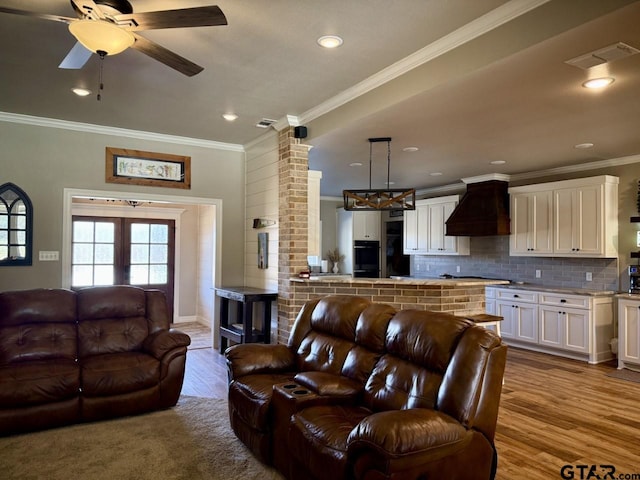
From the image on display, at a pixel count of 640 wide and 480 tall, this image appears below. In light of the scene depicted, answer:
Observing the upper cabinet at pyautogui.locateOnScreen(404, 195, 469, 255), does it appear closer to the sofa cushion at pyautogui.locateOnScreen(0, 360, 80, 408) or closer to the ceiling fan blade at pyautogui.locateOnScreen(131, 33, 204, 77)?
the ceiling fan blade at pyautogui.locateOnScreen(131, 33, 204, 77)

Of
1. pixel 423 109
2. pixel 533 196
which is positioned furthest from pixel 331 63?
pixel 533 196

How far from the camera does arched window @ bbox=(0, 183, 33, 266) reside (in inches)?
197

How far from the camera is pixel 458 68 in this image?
3203 millimetres

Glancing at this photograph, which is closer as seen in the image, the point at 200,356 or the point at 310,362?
the point at 310,362

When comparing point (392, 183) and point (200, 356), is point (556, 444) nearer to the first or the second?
point (200, 356)

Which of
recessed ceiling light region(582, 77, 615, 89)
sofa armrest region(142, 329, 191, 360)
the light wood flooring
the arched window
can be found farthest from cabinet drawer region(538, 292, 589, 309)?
the arched window

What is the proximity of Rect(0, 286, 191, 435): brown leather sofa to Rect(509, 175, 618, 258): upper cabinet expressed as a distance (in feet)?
17.3

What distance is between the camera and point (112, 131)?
220 inches

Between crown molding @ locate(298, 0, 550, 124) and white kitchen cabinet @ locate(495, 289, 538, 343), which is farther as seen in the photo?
white kitchen cabinet @ locate(495, 289, 538, 343)

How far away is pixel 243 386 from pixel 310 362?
1.66ft

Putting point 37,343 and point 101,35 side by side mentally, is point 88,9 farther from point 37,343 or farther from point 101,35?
point 37,343

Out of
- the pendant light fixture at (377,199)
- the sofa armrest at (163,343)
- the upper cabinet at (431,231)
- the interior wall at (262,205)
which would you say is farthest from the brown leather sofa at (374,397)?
the upper cabinet at (431,231)

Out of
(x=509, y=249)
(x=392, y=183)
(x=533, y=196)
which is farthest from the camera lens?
(x=392, y=183)

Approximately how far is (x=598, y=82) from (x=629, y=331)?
3482 millimetres
